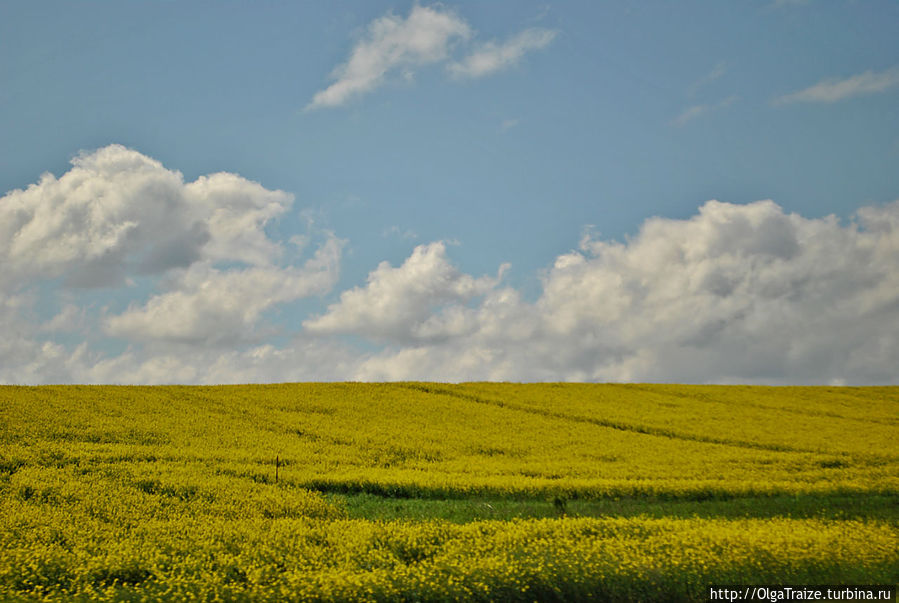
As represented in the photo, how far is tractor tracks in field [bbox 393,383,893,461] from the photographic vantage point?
95.3ft

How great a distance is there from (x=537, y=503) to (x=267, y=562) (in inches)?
339

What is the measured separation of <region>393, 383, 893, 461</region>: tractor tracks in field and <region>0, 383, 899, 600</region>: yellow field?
103 millimetres

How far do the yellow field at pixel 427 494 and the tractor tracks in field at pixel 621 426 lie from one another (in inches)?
4.1

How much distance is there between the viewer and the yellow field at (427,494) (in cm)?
1150

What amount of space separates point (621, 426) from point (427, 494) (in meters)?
15.1

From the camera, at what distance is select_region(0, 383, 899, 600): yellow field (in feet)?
37.7

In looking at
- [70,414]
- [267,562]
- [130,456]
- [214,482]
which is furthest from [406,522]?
[70,414]

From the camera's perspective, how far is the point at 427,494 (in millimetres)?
20203

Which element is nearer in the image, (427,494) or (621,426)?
(427,494)

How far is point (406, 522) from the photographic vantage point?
15.9 metres

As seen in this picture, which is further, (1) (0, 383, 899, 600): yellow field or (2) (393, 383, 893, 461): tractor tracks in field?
(2) (393, 383, 893, 461): tractor tracks in field

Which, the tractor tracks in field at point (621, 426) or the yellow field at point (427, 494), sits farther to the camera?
the tractor tracks in field at point (621, 426)

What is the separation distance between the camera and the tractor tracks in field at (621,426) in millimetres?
29061

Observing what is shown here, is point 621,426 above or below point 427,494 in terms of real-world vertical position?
above
